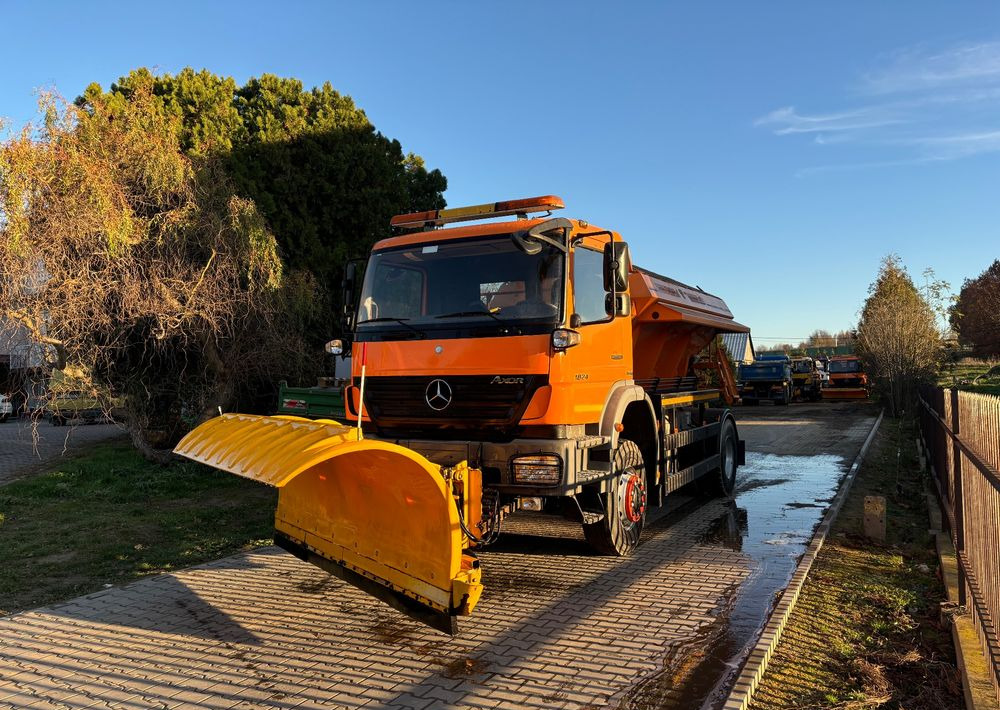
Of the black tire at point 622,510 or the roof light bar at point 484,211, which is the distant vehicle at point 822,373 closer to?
the black tire at point 622,510

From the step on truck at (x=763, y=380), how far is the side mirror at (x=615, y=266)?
28390 millimetres

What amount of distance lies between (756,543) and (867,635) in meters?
2.54

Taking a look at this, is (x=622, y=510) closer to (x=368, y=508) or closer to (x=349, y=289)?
(x=368, y=508)

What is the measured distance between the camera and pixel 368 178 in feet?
62.0

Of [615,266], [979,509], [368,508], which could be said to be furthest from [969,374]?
[368,508]

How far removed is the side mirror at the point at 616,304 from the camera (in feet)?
20.1

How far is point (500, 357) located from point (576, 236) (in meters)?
1.33

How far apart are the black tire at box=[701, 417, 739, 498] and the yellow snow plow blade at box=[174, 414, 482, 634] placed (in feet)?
20.2

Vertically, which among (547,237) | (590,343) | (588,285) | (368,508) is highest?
(547,237)

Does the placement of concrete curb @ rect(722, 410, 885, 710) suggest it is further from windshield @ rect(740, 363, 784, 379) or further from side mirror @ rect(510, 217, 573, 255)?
windshield @ rect(740, 363, 784, 379)

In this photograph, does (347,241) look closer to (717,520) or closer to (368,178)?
(368,178)

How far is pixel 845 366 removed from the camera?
115ft

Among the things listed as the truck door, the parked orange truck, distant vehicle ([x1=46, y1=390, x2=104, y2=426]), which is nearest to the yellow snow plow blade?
the truck door

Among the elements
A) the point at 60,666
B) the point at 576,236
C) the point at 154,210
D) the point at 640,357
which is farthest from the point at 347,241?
the point at 60,666
